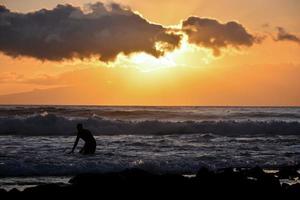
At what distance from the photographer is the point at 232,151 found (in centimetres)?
2222

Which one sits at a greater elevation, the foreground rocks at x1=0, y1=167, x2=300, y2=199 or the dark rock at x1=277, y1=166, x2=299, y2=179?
the foreground rocks at x1=0, y1=167, x2=300, y2=199

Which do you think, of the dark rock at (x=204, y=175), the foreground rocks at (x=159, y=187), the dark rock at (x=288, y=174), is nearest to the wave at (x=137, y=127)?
the dark rock at (x=288, y=174)

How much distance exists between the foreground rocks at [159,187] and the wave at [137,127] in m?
25.8

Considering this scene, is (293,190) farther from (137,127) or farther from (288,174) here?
(137,127)

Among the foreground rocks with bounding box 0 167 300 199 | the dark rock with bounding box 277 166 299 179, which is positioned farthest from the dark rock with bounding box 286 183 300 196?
the dark rock with bounding box 277 166 299 179

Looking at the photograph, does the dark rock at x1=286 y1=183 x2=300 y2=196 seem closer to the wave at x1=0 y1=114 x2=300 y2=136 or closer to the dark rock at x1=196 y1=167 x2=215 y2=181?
the dark rock at x1=196 y1=167 x2=215 y2=181

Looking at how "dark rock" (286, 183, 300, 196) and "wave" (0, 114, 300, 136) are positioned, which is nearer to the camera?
"dark rock" (286, 183, 300, 196)

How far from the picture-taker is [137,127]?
40844 mm

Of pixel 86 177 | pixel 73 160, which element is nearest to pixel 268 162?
pixel 73 160

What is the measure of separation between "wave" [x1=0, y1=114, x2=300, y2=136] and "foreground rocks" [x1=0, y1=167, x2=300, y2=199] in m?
25.8

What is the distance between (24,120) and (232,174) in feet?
104

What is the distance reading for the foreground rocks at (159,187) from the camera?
10008 mm

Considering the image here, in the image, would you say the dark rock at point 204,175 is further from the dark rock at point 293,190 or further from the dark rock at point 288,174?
the dark rock at point 288,174

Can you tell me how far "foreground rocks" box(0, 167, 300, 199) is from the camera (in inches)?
394
